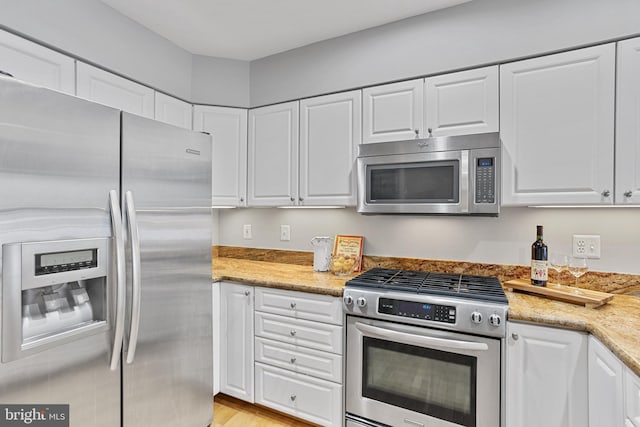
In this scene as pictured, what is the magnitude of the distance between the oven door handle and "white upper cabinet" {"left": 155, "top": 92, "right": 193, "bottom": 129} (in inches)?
71.7

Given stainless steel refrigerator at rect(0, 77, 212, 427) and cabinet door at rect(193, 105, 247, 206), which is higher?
cabinet door at rect(193, 105, 247, 206)

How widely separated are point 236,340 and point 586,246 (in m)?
2.09

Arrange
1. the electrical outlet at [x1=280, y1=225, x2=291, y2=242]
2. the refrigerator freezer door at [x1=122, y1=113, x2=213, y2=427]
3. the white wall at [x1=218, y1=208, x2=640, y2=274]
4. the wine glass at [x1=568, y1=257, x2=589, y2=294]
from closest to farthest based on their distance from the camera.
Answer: the refrigerator freezer door at [x1=122, y1=113, x2=213, y2=427] → the wine glass at [x1=568, y1=257, x2=589, y2=294] → the white wall at [x1=218, y1=208, x2=640, y2=274] → the electrical outlet at [x1=280, y1=225, x2=291, y2=242]

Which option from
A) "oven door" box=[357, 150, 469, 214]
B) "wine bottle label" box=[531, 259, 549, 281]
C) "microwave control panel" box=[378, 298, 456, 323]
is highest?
"oven door" box=[357, 150, 469, 214]

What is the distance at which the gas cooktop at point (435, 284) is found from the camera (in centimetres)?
160

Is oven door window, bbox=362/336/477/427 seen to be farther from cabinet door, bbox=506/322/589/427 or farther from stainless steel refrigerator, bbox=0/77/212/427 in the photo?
stainless steel refrigerator, bbox=0/77/212/427

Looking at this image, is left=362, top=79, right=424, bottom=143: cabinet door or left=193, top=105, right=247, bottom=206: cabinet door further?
left=193, top=105, right=247, bottom=206: cabinet door

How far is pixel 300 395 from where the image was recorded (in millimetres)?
1969

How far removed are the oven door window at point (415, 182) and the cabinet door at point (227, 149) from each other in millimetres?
1037

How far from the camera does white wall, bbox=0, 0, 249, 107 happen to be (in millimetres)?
1609

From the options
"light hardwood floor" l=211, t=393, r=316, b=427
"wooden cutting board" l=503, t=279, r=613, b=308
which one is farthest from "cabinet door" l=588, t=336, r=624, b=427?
"light hardwood floor" l=211, t=393, r=316, b=427

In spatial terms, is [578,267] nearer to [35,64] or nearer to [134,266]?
[134,266]

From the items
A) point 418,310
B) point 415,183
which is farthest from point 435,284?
point 415,183

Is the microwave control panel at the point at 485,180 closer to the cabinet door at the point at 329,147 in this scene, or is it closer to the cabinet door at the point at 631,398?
the cabinet door at the point at 329,147
